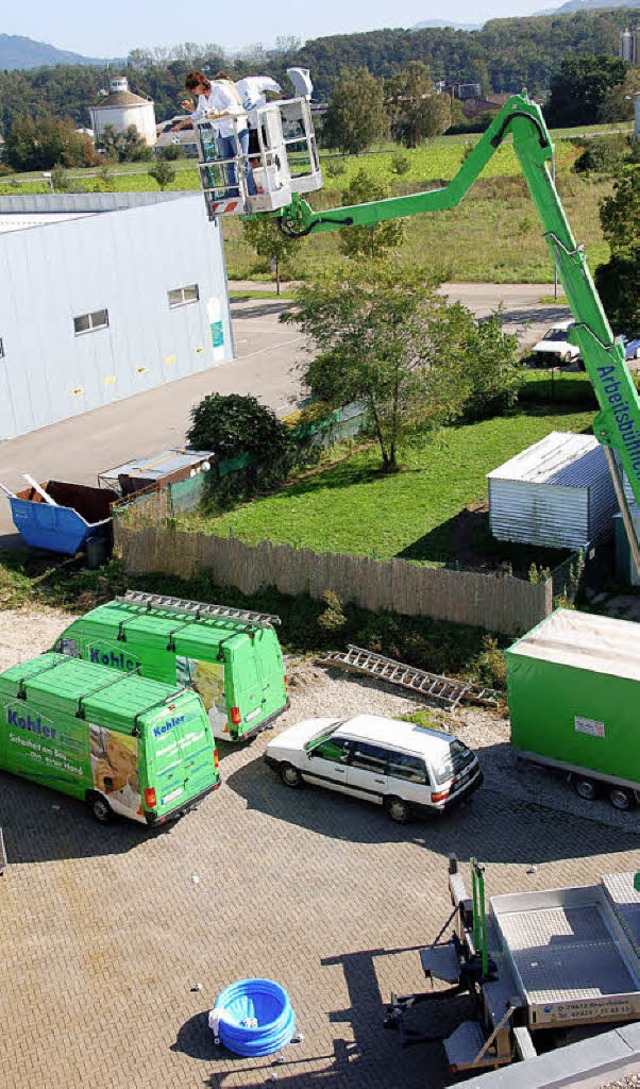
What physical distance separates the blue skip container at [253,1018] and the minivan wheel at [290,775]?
14.6 feet

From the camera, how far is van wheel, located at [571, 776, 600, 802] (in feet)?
53.6

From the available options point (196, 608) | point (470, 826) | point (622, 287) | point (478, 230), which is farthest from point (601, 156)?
point (470, 826)

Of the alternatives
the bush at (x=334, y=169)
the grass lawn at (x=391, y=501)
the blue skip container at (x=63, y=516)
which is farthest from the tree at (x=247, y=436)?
the bush at (x=334, y=169)

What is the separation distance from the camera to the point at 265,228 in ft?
173

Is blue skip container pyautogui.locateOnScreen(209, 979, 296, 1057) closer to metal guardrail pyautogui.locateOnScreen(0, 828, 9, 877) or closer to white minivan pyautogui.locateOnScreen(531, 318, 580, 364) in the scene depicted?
metal guardrail pyautogui.locateOnScreen(0, 828, 9, 877)

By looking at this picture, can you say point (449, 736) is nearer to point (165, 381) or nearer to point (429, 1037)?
point (429, 1037)

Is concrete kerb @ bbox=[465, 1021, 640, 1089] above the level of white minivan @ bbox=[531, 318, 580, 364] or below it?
below

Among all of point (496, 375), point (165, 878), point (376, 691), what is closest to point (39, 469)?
point (496, 375)

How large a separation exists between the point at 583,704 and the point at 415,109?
363ft

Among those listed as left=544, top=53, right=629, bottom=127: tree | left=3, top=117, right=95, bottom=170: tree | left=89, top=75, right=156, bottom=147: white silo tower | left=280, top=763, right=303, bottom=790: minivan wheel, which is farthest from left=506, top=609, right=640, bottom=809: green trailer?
left=89, top=75, right=156, bottom=147: white silo tower

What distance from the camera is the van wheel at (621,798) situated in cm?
1605

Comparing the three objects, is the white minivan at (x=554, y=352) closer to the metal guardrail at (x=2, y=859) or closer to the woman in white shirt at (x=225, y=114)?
the woman in white shirt at (x=225, y=114)

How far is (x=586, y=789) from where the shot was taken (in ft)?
53.8

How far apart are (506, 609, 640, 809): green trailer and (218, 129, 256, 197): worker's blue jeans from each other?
742 centimetres
